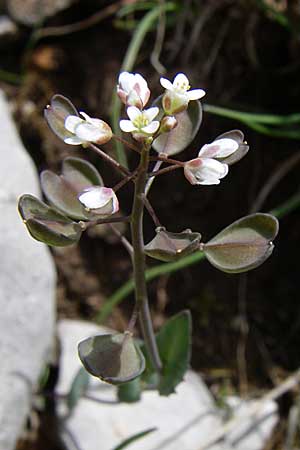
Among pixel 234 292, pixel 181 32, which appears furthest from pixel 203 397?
pixel 181 32

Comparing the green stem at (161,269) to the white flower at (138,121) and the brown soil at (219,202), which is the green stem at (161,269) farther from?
the white flower at (138,121)

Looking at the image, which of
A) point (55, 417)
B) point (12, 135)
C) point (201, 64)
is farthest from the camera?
point (201, 64)

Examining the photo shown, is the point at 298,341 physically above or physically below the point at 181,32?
below

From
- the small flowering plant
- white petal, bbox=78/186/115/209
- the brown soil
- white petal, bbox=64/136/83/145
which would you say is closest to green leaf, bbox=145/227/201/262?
the small flowering plant

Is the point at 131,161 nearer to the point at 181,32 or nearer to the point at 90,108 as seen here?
the point at 90,108

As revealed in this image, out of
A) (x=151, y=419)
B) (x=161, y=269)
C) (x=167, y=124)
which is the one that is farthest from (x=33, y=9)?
(x=167, y=124)

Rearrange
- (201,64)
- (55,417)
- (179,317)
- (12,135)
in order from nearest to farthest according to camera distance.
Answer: (179,317), (55,417), (12,135), (201,64)

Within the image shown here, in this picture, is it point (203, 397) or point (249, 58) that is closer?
point (203, 397)

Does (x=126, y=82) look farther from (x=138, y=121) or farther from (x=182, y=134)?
(x=182, y=134)
